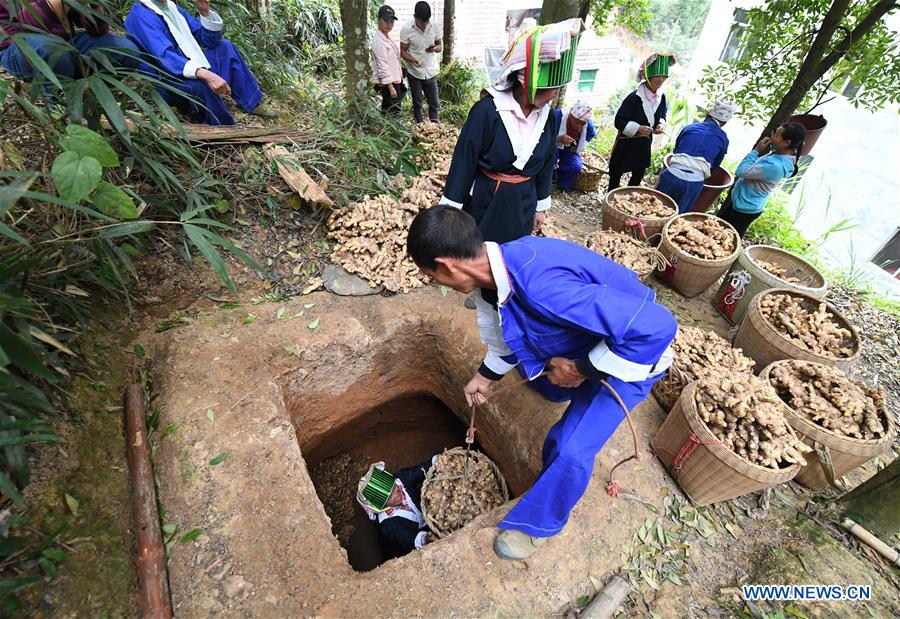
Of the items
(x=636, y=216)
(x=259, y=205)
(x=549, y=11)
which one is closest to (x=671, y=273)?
(x=636, y=216)

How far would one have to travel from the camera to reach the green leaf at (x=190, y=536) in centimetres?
203

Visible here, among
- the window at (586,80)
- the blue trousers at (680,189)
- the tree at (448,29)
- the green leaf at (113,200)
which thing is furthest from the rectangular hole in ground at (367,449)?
the window at (586,80)

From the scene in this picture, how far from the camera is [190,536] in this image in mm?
2039

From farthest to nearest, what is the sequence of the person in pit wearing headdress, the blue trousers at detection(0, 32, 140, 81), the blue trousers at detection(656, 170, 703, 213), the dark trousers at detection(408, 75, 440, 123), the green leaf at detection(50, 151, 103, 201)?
the dark trousers at detection(408, 75, 440, 123)
the blue trousers at detection(656, 170, 703, 213)
the person in pit wearing headdress
the blue trousers at detection(0, 32, 140, 81)
the green leaf at detection(50, 151, 103, 201)

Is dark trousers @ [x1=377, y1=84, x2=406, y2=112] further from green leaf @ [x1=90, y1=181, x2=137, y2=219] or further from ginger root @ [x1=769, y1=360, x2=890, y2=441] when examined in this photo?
ginger root @ [x1=769, y1=360, x2=890, y2=441]

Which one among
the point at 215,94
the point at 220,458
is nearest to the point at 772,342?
the point at 220,458

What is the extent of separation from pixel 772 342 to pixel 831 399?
576 millimetres

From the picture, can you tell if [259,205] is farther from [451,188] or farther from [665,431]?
[665,431]

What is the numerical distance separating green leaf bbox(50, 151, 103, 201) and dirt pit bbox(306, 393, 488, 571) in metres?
2.28

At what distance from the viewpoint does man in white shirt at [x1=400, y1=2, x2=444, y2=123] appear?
5.57 meters

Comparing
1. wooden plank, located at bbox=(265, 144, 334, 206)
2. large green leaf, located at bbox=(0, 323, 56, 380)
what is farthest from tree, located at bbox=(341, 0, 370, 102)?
large green leaf, located at bbox=(0, 323, 56, 380)

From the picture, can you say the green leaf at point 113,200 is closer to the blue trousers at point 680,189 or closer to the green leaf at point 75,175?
the green leaf at point 75,175

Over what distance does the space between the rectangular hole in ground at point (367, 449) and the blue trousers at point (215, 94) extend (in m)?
2.98

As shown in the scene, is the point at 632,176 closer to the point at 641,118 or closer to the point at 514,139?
the point at 641,118
